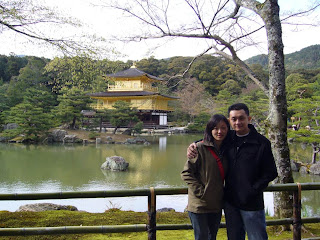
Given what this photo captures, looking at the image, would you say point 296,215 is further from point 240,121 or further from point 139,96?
point 139,96

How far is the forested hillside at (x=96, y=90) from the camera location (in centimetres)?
364

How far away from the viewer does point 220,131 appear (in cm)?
143

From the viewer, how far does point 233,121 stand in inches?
57.9

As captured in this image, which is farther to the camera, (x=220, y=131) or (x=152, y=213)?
(x=152, y=213)

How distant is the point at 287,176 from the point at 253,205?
41.9 inches

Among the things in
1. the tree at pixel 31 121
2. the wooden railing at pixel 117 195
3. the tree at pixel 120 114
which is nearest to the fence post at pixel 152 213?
the wooden railing at pixel 117 195

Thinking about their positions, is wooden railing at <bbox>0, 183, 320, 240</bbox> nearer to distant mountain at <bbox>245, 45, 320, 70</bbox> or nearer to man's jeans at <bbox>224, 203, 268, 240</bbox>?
man's jeans at <bbox>224, 203, 268, 240</bbox>

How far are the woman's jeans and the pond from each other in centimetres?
311

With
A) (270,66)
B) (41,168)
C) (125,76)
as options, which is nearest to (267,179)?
(270,66)

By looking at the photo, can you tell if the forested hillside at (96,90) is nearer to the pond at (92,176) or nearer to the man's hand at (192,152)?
the pond at (92,176)

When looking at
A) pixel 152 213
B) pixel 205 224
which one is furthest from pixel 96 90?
pixel 205 224

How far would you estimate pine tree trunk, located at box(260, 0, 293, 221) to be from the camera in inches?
90.4

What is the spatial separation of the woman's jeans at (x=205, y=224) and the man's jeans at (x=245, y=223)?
A: 7cm

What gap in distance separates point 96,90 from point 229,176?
334 cm
